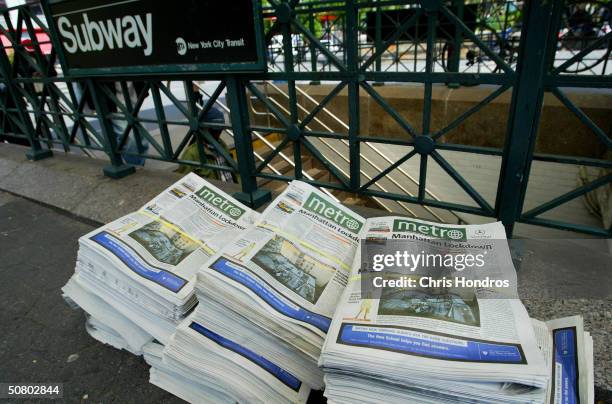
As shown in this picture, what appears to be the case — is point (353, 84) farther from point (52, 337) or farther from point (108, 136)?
point (108, 136)

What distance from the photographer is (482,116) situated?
4.20 meters

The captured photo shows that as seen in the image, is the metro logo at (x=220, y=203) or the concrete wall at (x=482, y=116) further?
the concrete wall at (x=482, y=116)

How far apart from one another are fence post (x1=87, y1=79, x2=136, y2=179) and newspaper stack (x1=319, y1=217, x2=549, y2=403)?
8.24 ft

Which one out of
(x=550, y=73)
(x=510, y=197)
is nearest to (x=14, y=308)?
(x=510, y=197)

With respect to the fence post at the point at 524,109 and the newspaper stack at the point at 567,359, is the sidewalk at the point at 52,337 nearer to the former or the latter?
the newspaper stack at the point at 567,359

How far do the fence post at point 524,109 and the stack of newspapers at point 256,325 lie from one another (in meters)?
0.88

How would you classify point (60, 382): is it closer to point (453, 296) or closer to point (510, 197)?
point (453, 296)

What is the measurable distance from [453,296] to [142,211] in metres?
1.32

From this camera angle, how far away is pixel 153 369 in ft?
4.36

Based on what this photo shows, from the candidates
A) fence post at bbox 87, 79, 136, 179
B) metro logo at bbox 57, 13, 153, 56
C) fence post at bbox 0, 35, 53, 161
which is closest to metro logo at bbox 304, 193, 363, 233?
metro logo at bbox 57, 13, 153, 56

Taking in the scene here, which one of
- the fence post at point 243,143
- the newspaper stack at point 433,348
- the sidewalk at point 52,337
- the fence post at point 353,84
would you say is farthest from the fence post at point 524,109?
the sidewalk at point 52,337

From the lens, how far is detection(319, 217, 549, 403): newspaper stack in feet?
2.75

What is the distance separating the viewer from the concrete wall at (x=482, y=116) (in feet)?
12.5

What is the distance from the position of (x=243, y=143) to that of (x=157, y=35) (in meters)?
0.75
